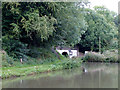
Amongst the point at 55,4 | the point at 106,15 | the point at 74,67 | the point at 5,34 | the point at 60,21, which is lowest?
the point at 74,67

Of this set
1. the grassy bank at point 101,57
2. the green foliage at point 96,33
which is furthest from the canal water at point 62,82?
the green foliage at point 96,33

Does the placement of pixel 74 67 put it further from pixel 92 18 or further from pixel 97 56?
pixel 92 18

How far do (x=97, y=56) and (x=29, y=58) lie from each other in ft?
40.7

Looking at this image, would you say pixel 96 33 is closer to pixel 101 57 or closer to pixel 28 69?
pixel 101 57

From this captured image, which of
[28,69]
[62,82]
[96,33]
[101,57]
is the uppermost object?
[96,33]

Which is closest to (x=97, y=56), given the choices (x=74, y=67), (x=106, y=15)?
(x=74, y=67)

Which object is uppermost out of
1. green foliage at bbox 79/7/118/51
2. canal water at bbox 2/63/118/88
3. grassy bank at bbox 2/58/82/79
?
green foliage at bbox 79/7/118/51

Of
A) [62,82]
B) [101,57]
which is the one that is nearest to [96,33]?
[101,57]

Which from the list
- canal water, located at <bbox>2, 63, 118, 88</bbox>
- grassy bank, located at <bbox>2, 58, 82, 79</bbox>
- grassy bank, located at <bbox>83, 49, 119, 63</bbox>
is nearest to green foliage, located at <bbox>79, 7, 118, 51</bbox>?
grassy bank, located at <bbox>83, 49, 119, 63</bbox>

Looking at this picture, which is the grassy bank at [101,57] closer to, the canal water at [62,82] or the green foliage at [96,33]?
the green foliage at [96,33]

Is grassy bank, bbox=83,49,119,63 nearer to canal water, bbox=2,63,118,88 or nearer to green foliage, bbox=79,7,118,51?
green foliage, bbox=79,7,118,51

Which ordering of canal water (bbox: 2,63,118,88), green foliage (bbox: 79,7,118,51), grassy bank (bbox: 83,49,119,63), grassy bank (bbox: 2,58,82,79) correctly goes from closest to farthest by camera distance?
canal water (bbox: 2,63,118,88), grassy bank (bbox: 2,58,82,79), grassy bank (bbox: 83,49,119,63), green foliage (bbox: 79,7,118,51)

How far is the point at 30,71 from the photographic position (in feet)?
47.4

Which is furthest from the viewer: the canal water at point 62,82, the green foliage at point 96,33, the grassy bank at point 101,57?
the green foliage at point 96,33
